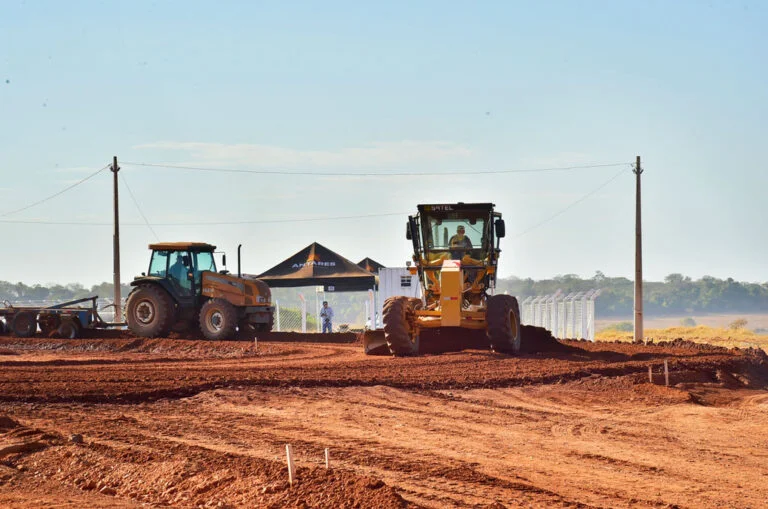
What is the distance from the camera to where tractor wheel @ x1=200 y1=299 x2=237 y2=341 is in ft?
97.1

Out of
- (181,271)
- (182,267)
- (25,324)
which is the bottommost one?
(25,324)

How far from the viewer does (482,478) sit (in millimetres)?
9875

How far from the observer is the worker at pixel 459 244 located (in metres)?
23.5

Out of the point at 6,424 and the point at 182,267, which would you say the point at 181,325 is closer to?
the point at 182,267

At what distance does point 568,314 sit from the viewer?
35594mm

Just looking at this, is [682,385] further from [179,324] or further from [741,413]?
[179,324]

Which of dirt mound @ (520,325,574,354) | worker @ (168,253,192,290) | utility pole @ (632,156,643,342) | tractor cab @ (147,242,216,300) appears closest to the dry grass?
utility pole @ (632,156,643,342)

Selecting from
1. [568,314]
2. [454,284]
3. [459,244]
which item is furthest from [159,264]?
[568,314]

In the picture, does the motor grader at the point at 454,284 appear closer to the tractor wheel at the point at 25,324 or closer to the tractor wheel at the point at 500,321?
the tractor wheel at the point at 500,321

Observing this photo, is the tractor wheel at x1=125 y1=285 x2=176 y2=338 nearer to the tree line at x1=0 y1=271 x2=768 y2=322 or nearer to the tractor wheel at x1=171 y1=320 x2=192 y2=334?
the tractor wheel at x1=171 y1=320 x2=192 y2=334

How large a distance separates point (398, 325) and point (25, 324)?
51.7 feet

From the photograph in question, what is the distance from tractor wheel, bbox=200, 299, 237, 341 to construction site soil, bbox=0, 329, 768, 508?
18.8 ft

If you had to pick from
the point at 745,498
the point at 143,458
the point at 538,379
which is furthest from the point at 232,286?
the point at 745,498

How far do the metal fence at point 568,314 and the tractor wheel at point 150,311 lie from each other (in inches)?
436
